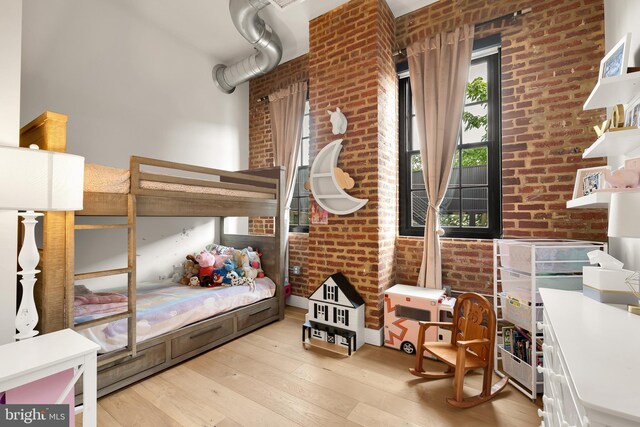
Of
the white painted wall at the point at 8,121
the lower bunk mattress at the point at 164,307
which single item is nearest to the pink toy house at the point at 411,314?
the lower bunk mattress at the point at 164,307

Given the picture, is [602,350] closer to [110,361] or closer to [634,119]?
[634,119]

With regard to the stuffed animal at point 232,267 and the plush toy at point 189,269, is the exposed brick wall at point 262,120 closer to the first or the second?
the stuffed animal at point 232,267

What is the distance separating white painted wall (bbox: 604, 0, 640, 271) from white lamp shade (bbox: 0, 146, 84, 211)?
2920 mm

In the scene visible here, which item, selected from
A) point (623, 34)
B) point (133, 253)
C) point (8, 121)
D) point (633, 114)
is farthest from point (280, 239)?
point (623, 34)

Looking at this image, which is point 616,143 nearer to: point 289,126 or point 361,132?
point 361,132

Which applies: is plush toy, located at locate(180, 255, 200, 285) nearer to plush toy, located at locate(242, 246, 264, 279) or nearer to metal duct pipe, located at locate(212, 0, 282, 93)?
plush toy, located at locate(242, 246, 264, 279)

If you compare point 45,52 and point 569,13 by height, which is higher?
point 569,13

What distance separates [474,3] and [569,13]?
77 cm

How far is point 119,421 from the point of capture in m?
1.76

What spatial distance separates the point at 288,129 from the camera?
4.03 metres

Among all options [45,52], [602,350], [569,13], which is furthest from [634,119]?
[45,52]

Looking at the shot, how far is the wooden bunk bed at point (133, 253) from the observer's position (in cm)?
173

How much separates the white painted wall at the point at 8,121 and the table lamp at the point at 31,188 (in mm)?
180

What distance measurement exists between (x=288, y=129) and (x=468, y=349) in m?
3.24
